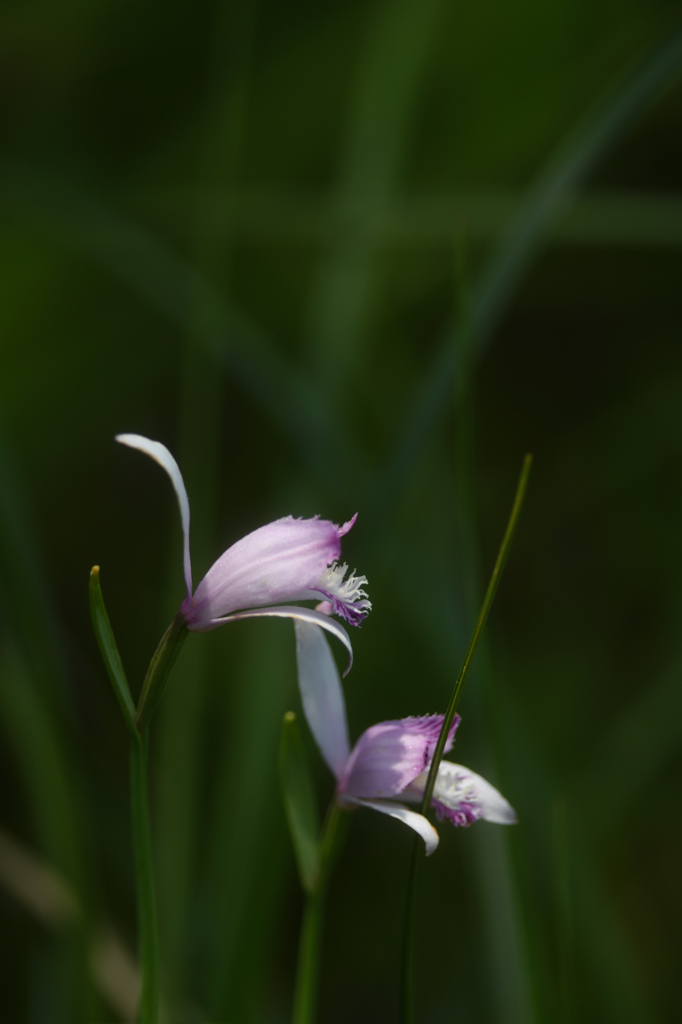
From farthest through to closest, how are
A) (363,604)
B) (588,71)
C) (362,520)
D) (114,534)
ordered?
(588,71), (114,534), (362,520), (363,604)

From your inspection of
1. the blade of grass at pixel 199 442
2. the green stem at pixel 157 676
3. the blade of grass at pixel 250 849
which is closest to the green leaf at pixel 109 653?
the green stem at pixel 157 676

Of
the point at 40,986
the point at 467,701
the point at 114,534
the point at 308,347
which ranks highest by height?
the point at 308,347

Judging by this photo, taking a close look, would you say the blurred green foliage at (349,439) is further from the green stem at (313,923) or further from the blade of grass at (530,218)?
the green stem at (313,923)

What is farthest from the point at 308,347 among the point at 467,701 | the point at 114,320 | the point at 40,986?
the point at 40,986

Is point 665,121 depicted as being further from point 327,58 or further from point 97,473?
point 97,473

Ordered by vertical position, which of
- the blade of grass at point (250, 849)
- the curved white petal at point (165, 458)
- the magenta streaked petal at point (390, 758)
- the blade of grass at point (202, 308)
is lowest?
the blade of grass at point (250, 849)

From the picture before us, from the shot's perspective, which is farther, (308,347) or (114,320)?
(114,320)
